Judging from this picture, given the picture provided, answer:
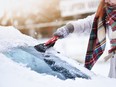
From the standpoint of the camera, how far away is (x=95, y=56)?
Answer: 5.16ft

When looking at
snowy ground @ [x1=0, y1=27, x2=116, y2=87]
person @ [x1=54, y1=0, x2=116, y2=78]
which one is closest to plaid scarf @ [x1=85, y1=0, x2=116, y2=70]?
person @ [x1=54, y1=0, x2=116, y2=78]

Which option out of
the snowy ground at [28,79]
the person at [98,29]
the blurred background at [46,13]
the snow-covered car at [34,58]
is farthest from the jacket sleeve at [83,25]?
the blurred background at [46,13]

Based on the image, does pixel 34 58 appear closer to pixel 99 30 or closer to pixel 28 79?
pixel 28 79

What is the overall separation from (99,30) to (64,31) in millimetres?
145

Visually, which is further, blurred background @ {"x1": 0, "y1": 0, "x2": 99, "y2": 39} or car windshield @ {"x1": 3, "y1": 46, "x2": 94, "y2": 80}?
blurred background @ {"x1": 0, "y1": 0, "x2": 99, "y2": 39}

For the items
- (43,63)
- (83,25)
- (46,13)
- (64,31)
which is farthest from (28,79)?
(46,13)

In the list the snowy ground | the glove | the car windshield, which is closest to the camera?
the snowy ground

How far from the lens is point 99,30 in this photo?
1.51 metres

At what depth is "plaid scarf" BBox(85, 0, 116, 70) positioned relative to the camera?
4.87 feet

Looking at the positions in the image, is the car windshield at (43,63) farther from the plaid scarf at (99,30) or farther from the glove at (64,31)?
the plaid scarf at (99,30)

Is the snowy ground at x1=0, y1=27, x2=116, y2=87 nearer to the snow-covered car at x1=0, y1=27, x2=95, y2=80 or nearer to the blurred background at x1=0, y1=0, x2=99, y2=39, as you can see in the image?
the snow-covered car at x1=0, y1=27, x2=95, y2=80

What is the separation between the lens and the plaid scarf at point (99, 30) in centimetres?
149

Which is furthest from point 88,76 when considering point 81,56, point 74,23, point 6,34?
point 81,56

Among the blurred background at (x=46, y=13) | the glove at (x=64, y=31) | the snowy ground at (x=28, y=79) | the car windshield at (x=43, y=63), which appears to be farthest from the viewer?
the blurred background at (x=46, y=13)
